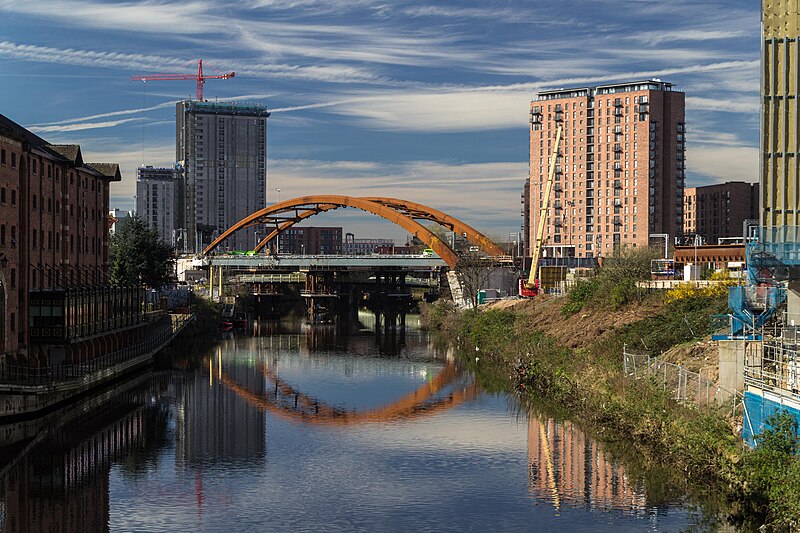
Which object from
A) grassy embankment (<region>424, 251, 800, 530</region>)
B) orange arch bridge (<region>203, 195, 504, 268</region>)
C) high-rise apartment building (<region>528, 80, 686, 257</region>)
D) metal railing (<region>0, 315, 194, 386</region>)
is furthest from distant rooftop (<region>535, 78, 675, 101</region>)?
metal railing (<region>0, 315, 194, 386</region>)

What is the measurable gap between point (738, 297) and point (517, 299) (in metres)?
66.5

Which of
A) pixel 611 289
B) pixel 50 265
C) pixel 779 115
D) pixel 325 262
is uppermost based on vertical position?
pixel 779 115

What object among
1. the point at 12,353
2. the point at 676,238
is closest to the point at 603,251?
the point at 676,238

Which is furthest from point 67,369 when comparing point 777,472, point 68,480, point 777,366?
point 777,472

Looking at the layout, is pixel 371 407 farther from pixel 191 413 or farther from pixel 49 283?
pixel 49 283

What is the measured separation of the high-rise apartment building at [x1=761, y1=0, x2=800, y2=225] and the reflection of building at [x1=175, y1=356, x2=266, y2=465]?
22.9 metres

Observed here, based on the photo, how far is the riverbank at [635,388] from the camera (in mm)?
28312

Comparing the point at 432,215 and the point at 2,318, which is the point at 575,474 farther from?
the point at 432,215

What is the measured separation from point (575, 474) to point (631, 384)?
5.93m

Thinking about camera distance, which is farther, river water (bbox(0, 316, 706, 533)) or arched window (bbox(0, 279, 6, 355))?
arched window (bbox(0, 279, 6, 355))

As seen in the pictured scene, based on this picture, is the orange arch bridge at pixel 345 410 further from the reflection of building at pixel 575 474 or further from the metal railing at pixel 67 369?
the reflection of building at pixel 575 474

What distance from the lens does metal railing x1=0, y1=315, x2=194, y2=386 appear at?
158 feet

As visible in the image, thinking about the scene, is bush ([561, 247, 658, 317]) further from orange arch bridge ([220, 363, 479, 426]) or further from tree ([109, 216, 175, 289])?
tree ([109, 216, 175, 289])

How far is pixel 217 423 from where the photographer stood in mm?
50312
